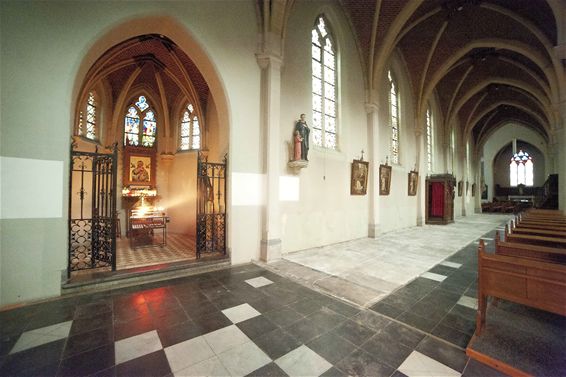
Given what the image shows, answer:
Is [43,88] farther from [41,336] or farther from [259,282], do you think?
[259,282]

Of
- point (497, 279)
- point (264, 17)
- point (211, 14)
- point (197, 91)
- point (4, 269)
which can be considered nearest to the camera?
point (497, 279)

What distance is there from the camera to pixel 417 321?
9.55ft

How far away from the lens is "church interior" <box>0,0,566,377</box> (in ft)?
7.84

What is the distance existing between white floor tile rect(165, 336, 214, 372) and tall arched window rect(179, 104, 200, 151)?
910cm

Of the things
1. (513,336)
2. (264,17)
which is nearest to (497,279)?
(513,336)

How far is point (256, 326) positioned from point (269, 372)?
2.49ft

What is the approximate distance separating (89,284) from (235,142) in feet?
11.9

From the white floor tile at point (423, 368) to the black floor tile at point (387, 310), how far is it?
804 millimetres

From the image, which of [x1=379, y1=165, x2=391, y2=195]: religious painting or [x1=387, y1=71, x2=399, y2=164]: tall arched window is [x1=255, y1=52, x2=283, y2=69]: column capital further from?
[x1=387, y1=71, x2=399, y2=164]: tall arched window

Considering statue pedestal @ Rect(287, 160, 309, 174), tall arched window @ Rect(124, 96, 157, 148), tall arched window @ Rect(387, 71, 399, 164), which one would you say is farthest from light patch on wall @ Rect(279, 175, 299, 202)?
tall arched window @ Rect(124, 96, 157, 148)

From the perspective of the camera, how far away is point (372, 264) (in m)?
5.27

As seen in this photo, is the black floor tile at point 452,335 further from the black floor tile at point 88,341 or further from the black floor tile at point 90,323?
the black floor tile at point 90,323

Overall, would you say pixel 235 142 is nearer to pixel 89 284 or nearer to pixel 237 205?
pixel 237 205

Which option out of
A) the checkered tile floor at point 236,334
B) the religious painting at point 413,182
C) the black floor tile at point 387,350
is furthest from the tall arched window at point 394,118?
the black floor tile at point 387,350
